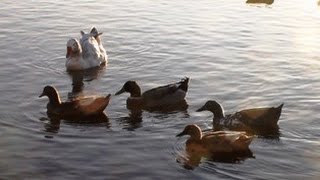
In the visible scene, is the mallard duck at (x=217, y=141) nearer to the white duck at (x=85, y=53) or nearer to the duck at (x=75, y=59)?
the duck at (x=75, y=59)

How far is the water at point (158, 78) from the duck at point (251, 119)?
1.44 feet

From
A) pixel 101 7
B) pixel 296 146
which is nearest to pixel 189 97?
pixel 296 146

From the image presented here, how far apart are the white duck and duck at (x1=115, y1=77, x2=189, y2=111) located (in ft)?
14.0

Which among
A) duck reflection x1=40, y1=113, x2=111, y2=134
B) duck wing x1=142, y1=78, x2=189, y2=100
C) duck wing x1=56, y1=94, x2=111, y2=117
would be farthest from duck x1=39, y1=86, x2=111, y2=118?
duck wing x1=142, y1=78, x2=189, y2=100

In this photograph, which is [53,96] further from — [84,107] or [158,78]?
[158,78]

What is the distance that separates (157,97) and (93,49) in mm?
5770

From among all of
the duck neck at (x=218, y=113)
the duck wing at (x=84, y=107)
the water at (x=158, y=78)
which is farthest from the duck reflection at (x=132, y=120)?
the duck neck at (x=218, y=113)

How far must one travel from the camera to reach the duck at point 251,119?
55.7ft

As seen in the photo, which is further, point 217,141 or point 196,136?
point 196,136

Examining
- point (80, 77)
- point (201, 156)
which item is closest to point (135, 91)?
point (80, 77)

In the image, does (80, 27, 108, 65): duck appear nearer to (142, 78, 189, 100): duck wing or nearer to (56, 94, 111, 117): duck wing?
(142, 78, 189, 100): duck wing

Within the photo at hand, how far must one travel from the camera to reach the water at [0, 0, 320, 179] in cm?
1483

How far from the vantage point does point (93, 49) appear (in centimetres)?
2388

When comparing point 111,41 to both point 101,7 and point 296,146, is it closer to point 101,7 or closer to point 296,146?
point 101,7
